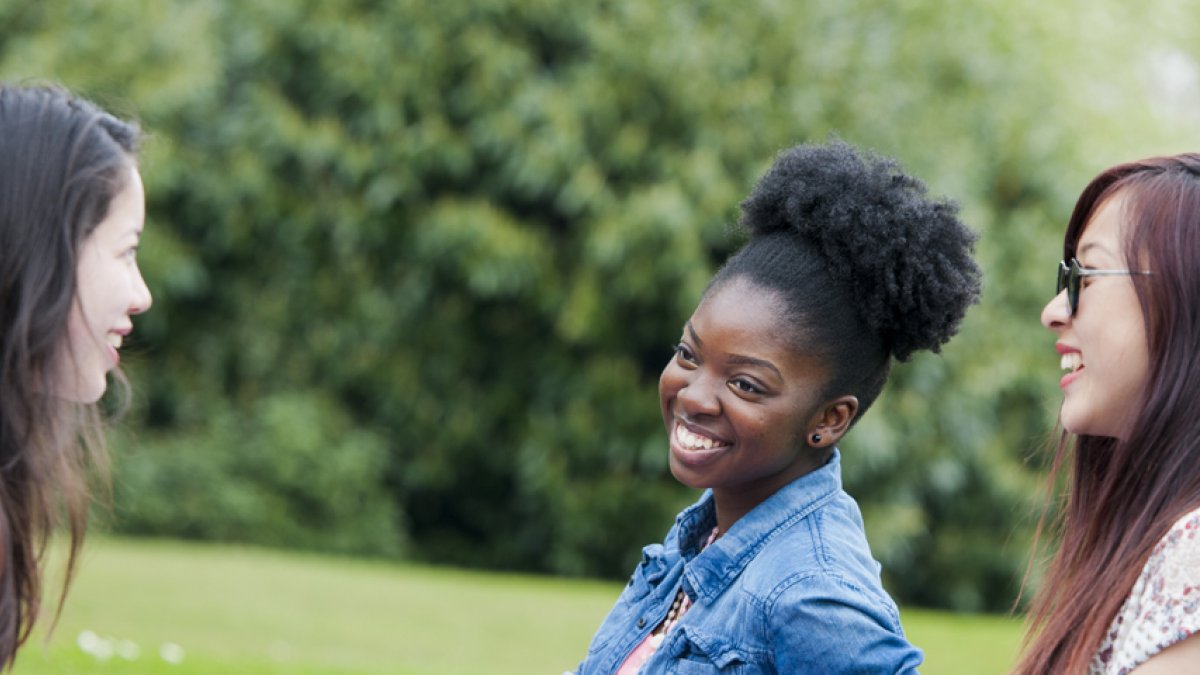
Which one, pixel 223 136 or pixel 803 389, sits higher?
pixel 803 389

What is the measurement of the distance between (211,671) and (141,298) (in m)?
3.35

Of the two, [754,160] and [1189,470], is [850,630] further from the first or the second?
[754,160]

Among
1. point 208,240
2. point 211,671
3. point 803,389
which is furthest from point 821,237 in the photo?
point 208,240

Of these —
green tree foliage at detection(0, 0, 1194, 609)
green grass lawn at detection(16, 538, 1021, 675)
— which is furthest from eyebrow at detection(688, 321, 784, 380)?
green tree foliage at detection(0, 0, 1194, 609)

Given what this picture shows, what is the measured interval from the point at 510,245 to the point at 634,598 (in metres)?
7.90

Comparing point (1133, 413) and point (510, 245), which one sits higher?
point (1133, 413)

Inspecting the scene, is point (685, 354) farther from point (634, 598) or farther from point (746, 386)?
point (634, 598)

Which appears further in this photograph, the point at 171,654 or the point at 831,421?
the point at 171,654

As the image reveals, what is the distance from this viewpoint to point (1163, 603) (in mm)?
2369

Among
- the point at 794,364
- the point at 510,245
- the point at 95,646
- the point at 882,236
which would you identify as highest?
the point at 882,236

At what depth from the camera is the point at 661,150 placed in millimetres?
10461

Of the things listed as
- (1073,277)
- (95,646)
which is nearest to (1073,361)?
(1073,277)

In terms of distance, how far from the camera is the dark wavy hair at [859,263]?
9.00ft

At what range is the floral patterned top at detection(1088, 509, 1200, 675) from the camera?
2326 mm
